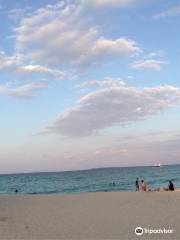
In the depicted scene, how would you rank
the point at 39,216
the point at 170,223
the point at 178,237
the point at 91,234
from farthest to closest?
the point at 39,216, the point at 170,223, the point at 91,234, the point at 178,237

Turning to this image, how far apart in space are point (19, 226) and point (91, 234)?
425 centimetres

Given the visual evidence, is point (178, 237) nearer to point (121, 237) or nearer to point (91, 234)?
point (121, 237)

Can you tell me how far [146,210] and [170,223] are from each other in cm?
552

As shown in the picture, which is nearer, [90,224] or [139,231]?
[139,231]

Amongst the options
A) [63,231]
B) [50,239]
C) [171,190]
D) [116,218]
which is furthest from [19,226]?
[171,190]

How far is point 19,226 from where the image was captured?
1780 centimetres

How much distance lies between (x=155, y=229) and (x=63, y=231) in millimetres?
3974

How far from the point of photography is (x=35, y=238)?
14.7 m

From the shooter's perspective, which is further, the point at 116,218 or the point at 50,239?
the point at 116,218

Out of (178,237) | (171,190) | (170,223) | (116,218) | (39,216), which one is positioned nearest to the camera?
(178,237)

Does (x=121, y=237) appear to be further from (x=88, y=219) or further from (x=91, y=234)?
(x=88, y=219)

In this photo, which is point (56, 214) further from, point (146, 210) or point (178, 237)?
point (178, 237)

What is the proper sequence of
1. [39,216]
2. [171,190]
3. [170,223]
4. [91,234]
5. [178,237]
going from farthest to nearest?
[171,190]
[39,216]
[170,223]
[91,234]
[178,237]

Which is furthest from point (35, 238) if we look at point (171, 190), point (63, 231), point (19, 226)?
point (171, 190)
